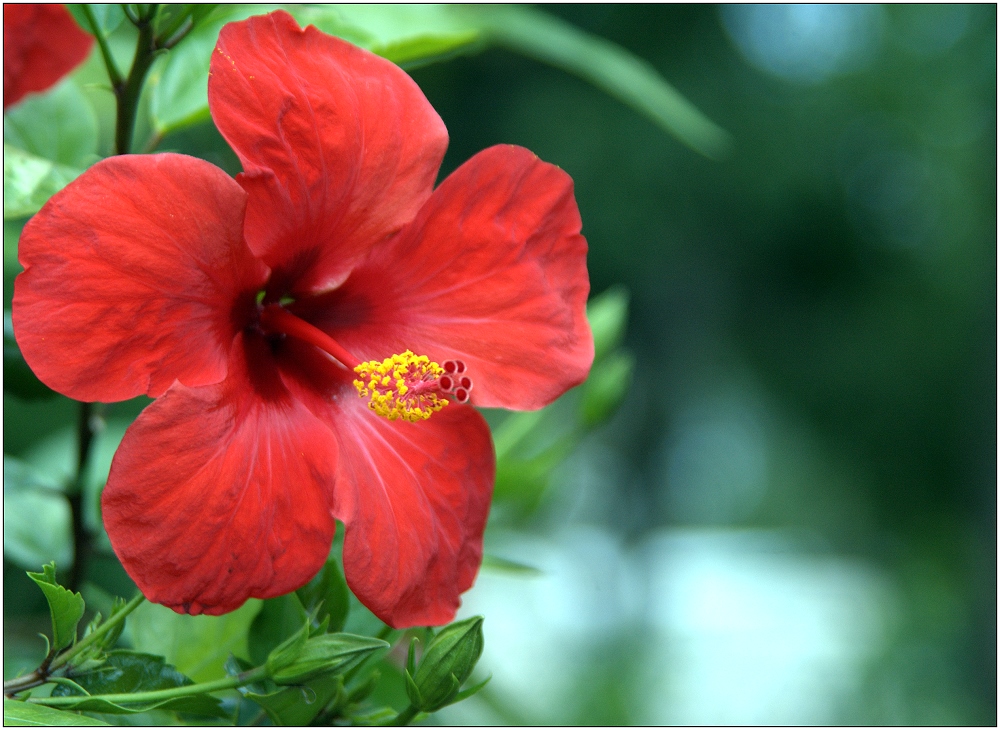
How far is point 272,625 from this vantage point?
0.43 metres

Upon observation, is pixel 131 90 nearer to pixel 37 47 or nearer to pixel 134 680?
pixel 37 47

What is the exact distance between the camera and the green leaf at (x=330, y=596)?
432 millimetres

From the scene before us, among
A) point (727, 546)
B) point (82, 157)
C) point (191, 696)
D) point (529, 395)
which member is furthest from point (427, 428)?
point (727, 546)

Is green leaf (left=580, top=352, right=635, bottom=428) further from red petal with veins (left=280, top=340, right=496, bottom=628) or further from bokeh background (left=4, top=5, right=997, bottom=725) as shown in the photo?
bokeh background (left=4, top=5, right=997, bottom=725)

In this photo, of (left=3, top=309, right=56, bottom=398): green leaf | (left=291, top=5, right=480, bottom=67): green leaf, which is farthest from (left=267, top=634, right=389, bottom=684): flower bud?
(left=291, top=5, right=480, bottom=67): green leaf

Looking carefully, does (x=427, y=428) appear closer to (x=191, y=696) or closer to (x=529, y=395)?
(x=529, y=395)

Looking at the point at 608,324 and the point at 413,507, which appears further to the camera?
the point at 608,324

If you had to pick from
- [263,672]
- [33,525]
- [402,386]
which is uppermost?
[402,386]

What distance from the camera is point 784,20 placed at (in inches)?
Answer: 167

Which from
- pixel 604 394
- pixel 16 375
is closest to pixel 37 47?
pixel 16 375

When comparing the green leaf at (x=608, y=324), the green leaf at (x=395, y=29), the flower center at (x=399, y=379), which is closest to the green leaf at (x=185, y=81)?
the green leaf at (x=395, y=29)

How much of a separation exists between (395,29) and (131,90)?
18cm

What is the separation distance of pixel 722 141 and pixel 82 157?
190 inches

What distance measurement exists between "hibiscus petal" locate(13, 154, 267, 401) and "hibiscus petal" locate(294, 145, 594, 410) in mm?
97
